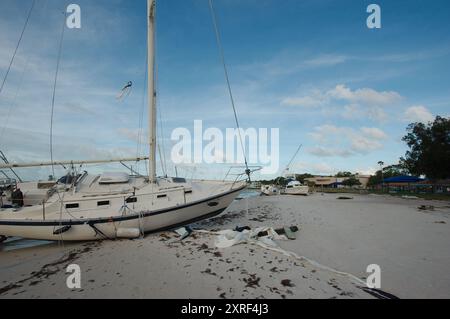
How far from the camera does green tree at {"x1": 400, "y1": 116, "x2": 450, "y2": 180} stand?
106 feet

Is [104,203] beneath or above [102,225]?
above

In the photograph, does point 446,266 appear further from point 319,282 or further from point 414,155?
point 414,155

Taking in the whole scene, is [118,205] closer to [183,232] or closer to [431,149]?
[183,232]

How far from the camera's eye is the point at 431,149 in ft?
109

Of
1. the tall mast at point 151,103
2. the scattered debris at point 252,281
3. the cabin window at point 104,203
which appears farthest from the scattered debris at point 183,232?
the scattered debris at point 252,281

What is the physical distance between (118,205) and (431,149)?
137ft

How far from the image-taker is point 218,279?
236 inches

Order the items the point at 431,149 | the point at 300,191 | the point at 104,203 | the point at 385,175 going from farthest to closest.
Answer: the point at 385,175
the point at 300,191
the point at 431,149
the point at 104,203

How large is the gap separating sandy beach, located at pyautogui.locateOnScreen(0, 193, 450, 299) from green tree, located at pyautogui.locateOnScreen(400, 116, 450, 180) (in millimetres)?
29858

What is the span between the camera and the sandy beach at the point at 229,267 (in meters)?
5.43

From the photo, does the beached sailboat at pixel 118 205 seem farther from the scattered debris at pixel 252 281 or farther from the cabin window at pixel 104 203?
the scattered debris at pixel 252 281

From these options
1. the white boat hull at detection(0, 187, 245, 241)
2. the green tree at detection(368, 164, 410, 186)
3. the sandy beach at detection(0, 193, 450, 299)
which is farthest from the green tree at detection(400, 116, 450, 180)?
the green tree at detection(368, 164, 410, 186)

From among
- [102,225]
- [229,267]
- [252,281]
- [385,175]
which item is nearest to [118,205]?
[102,225]
